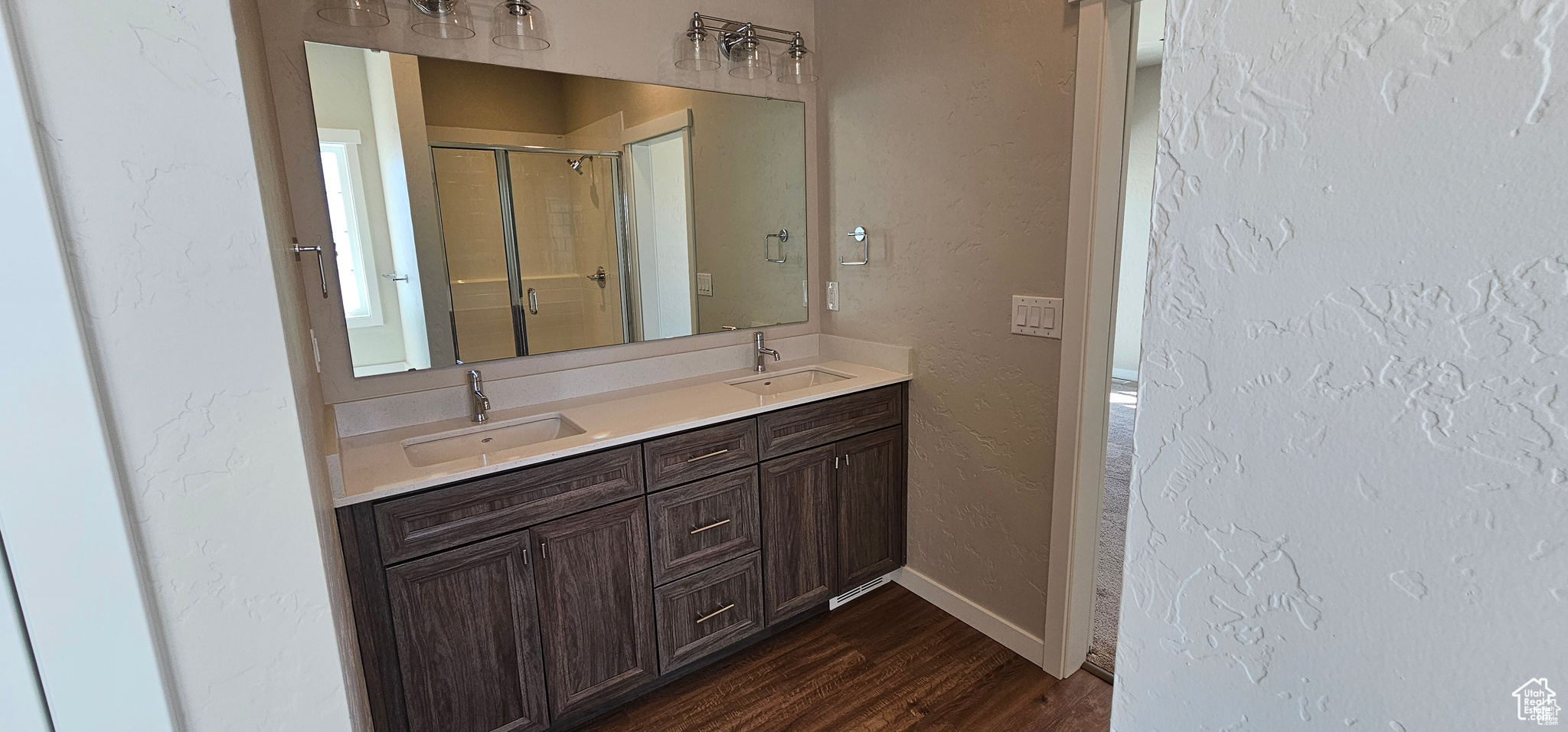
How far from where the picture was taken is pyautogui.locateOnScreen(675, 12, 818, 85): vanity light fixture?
2305mm

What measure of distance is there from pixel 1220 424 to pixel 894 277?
2055mm

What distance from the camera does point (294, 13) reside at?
167 cm

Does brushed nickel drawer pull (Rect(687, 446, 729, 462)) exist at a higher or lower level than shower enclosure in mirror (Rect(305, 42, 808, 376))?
lower

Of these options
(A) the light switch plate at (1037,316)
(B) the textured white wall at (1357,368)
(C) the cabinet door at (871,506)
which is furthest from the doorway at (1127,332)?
(B) the textured white wall at (1357,368)

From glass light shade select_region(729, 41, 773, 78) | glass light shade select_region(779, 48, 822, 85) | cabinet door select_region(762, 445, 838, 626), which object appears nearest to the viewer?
cabinet door select_region(762, 445, 838, 626)

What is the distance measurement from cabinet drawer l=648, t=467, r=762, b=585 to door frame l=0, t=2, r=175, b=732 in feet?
3.84

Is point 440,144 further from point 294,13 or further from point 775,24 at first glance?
point 775,24

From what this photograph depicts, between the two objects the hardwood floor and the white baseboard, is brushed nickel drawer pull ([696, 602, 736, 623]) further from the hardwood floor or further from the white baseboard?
the white baseboard

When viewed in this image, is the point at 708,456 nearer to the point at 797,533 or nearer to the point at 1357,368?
the point at 797,533

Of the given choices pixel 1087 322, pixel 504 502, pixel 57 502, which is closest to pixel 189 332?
pixel 57 502

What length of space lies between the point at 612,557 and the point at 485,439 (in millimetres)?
520

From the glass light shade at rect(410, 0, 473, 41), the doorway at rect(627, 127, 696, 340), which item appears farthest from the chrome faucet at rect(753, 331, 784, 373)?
the glass light shade at rect(410, 0, 473, 41)

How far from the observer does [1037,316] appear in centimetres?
198

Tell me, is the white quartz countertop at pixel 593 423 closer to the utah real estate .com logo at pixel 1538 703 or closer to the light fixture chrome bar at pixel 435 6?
the light fixture chrome bar at pixel 435 6
